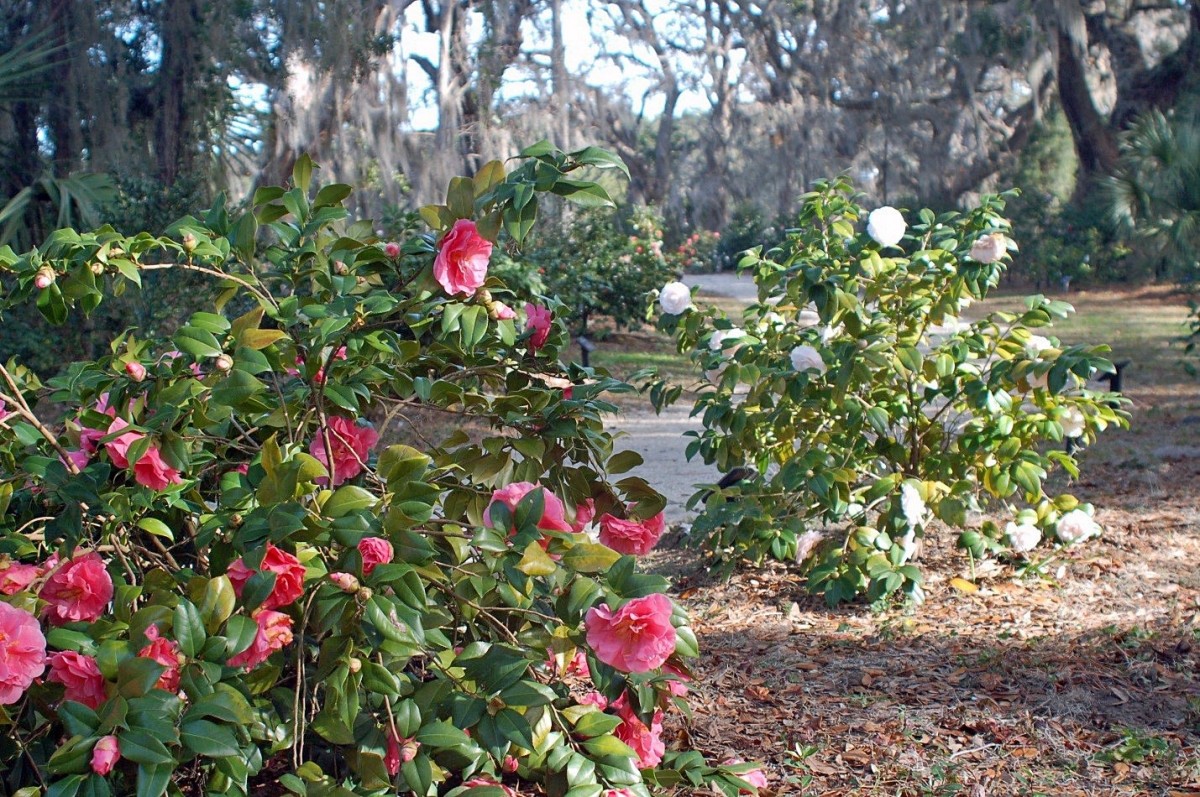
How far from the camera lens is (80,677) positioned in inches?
63.9

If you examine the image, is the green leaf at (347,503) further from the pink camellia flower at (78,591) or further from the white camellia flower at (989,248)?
the white camellia flower at (989,248)

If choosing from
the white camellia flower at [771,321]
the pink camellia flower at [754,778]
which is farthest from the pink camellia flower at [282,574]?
the white camellia flower at [771,321]

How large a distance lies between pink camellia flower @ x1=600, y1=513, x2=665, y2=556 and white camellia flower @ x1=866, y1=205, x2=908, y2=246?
5.57 feet

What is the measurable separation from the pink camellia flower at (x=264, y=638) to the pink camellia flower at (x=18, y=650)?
0.88 ft

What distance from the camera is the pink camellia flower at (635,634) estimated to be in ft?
5.39

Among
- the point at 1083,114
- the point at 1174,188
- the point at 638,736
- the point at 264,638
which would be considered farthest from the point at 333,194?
the point at 1083,114

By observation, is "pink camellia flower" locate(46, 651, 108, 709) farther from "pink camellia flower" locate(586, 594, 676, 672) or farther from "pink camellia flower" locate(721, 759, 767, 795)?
"pink camellia flower" locate(721, 759, 767, 795)

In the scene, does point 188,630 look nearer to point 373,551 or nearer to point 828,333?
point 373,551

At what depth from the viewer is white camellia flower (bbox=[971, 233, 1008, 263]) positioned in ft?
11.1

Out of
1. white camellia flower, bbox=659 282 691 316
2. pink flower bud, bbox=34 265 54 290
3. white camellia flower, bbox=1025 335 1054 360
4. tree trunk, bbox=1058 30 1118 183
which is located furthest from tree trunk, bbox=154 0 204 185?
tree trunk, bbox=1058 30 1118 183

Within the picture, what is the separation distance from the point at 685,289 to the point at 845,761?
172 centimetres

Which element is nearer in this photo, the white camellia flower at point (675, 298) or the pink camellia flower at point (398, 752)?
the pink camellia flower at point (398, 752)

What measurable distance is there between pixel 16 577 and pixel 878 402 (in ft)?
8.84

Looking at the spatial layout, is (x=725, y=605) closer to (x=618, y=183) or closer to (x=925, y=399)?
(x=925, y=399)
